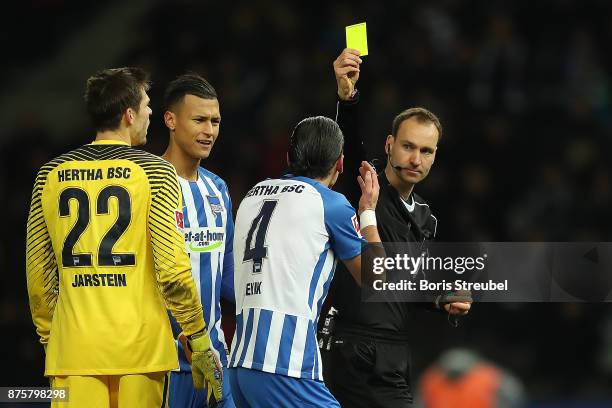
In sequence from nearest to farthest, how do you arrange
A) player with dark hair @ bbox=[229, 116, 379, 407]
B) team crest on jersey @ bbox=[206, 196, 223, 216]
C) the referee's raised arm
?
player with dark hair @ bbox=[229, 116, 379, 407] → the referee's raised arm → team crest on jersey @ bbox=[206, 196, 223, 216]

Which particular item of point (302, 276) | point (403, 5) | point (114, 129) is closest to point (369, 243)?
point (302, 276)

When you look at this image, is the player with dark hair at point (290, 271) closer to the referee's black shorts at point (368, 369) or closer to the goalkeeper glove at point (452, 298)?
the referee's black shorts at point (368, 369)

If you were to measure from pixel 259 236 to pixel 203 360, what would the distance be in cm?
61

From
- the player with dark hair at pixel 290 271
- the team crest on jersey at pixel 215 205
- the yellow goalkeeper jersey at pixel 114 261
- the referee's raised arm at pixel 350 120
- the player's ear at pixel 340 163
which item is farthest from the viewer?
the team crest on jersey at pixel 215 205

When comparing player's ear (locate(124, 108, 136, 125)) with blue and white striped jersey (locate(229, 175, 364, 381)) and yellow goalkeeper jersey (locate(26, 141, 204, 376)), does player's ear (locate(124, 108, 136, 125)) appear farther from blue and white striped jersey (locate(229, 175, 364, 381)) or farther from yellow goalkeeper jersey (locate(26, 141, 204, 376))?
blue and white striped jersey (locate(229, 175, 364, 381))

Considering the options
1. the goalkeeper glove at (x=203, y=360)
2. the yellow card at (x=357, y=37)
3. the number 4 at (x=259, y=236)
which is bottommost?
the goalkeeper glove at (x=203, y=360)

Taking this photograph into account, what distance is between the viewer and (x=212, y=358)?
177 inches

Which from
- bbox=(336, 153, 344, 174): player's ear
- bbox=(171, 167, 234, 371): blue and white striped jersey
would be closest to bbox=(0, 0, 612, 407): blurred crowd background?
bbox=(171, 167, 234, 371): blue and white striped jersey

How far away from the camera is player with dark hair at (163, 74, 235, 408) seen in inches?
208

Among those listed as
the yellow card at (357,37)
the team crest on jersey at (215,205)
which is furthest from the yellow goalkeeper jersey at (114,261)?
the yellow card at (357,37)

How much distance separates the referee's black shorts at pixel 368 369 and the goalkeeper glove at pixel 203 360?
38.2 inches

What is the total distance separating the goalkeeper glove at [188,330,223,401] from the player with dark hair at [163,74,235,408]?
2.38 feet

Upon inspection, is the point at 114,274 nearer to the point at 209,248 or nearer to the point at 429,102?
the point at 209,248

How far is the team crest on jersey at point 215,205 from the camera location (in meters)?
5.46
